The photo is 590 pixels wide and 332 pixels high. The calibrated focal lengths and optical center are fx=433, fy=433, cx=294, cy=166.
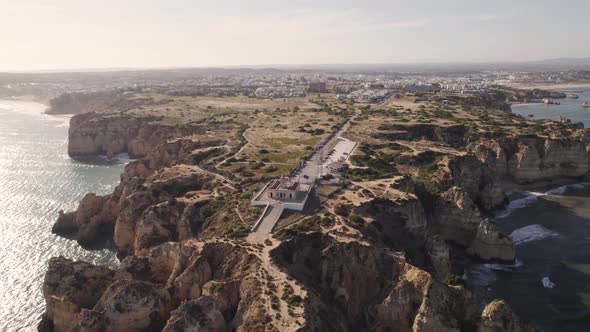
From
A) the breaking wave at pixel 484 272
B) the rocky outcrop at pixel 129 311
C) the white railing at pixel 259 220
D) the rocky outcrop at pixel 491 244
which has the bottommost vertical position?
the breaking wave at pixel 484 272

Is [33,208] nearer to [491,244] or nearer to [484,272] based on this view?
[484,272]

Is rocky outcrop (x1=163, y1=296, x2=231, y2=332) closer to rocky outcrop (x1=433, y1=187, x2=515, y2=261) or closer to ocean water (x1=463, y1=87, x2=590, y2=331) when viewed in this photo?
ocean water (x1=463, y1=87, x2=590, y2=331)

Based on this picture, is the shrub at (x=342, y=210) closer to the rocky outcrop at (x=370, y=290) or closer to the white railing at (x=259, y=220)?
the rocky outcrop at (x=370, y=290)

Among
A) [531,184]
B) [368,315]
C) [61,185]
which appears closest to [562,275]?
[368,315]

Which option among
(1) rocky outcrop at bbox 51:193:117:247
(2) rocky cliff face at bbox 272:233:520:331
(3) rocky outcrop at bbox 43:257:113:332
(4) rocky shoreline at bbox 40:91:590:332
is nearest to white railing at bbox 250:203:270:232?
(4) rocky shoreline at bbox 40:91:590:332

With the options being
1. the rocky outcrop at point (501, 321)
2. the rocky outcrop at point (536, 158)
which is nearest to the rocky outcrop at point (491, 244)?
the rocky outcrop at point (501, 321)

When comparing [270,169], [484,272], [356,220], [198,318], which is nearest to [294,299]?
[198,318]
